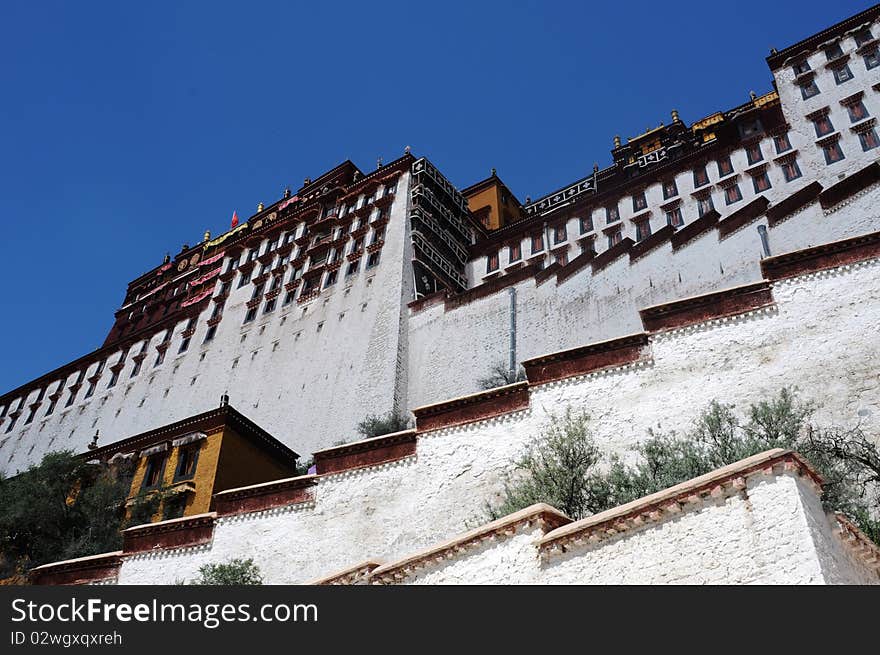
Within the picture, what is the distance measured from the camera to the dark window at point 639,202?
101 feet

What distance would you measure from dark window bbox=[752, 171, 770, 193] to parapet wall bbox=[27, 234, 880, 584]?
53.3ft

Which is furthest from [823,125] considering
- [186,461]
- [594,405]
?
[186,461]

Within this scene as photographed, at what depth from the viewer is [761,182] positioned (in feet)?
90.8

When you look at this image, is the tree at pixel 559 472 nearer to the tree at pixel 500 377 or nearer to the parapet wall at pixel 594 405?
the parapet wall at pixel 594 405

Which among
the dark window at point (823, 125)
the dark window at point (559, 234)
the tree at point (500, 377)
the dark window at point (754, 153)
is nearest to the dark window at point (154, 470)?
the tree at point (500, 377)

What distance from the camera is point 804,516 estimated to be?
6.29 metres

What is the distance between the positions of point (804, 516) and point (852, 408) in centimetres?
524

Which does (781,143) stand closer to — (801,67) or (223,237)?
(801,67)

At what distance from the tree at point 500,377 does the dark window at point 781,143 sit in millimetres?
12675

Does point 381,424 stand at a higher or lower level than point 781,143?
lower

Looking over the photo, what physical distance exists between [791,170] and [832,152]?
52.5 inches
